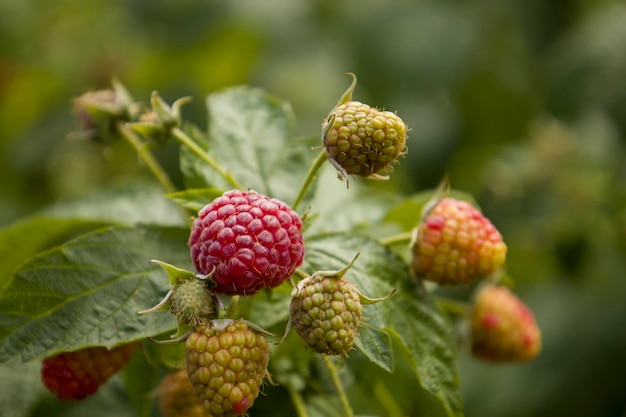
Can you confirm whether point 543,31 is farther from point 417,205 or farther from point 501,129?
point 417,205

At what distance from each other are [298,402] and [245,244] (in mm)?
627

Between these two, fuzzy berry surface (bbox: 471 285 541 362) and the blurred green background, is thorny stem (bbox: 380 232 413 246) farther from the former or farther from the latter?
the blurred green background

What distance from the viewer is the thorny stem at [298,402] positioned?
81.3 inches

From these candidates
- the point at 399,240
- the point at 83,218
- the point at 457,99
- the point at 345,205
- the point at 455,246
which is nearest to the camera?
the point at 455,246

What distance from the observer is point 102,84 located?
4645mm

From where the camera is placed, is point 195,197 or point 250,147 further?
point 250,147

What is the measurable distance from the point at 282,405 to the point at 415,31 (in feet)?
10.1

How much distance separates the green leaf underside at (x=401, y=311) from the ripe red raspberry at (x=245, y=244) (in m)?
0.19

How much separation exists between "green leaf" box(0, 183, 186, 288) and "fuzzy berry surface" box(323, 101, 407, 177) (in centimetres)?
66

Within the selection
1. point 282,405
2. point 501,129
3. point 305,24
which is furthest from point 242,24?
point 282,405

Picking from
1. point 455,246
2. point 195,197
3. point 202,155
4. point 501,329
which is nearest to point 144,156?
A: point 202,155

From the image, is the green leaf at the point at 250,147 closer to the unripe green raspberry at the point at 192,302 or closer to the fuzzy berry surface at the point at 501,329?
the unripe green raspberry at the point at 192,302

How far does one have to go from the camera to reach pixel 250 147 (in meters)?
2.26

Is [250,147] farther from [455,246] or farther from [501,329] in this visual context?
[501,329]
